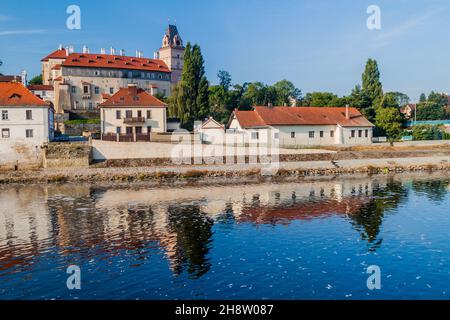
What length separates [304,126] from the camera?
60.2m

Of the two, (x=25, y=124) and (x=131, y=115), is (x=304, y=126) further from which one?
(x=25, y=124)

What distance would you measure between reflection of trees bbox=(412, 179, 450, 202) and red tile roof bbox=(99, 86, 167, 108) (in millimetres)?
31200

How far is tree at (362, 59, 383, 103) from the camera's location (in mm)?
77188

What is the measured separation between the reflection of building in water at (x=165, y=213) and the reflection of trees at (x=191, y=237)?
0.15 ft

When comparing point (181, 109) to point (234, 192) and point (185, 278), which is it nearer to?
point (234, 192)

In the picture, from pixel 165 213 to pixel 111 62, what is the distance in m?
65.0

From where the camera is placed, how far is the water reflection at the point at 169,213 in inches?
852

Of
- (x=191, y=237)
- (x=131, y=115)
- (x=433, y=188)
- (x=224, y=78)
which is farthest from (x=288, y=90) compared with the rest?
(x=191, y=237)

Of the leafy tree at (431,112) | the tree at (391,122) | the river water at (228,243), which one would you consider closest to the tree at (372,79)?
the tree at (391,122)

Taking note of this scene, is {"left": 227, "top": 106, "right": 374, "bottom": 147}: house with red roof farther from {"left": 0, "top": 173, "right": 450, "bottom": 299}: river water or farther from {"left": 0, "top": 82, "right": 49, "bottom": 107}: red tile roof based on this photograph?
{"left": 0, "top": 82, "right": 49, "bottom": 107}: red tile roof

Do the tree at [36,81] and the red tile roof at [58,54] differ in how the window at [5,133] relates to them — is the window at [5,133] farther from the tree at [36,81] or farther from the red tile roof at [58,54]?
the tree at [36,81]

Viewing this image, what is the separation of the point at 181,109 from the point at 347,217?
39519 mm
